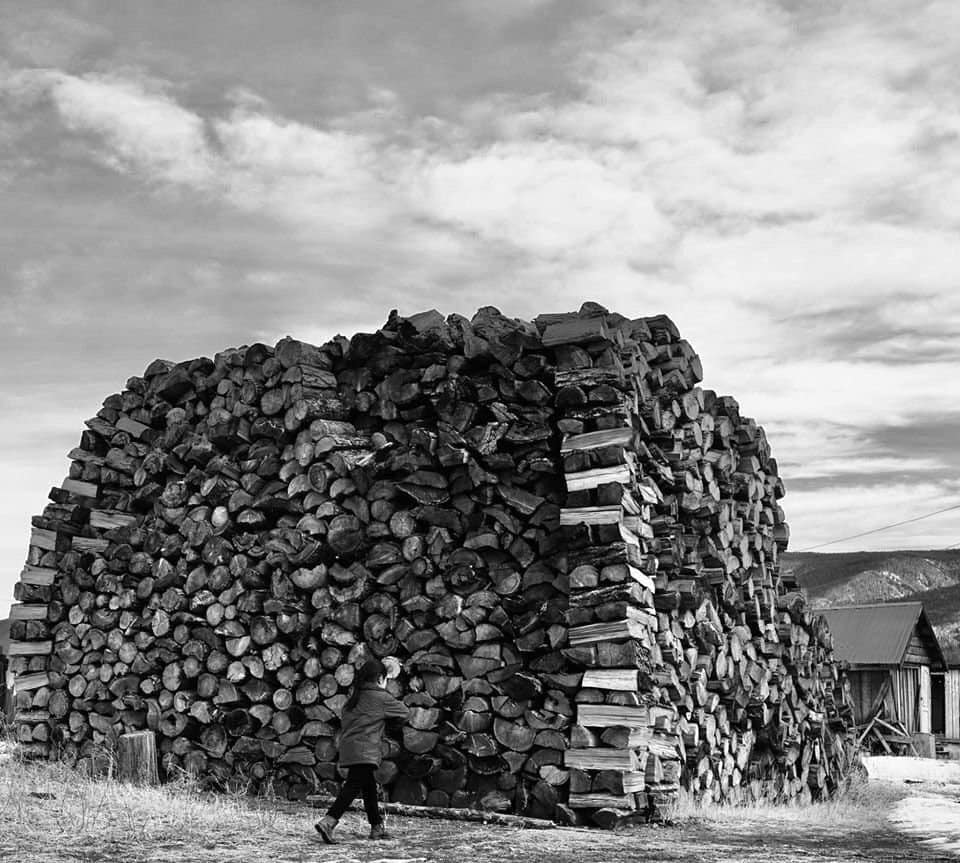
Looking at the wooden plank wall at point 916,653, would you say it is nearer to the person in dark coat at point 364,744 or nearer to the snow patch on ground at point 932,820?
the snow patch on ground at point 932,820

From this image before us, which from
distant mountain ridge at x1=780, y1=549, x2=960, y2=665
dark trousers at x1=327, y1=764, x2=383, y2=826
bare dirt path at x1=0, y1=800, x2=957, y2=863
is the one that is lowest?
bare dirt path at x1=0, y1=800, x2=957, y2=863

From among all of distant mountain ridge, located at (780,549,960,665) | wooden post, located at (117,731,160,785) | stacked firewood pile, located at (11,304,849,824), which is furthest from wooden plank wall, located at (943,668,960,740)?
distant mountain ridge, located at (780,549,960,665)

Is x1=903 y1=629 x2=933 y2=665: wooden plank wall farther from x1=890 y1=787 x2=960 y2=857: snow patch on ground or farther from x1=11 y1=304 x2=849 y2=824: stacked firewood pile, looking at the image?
x1=11 y1=304 x2=849 y2=824: stacked firewood pile

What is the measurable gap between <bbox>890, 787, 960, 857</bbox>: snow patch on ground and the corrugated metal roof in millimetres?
14328

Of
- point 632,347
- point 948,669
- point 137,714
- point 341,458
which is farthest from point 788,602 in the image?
point 948,669

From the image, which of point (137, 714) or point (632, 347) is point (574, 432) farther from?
point (137, 714)

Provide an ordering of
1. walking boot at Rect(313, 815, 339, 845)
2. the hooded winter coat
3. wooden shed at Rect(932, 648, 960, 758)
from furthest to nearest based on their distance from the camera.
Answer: wooden shed at Rect(932, 648, 960, 758) → the hooded winter coat → walking boot at Rect(313, 815, 339, 845)

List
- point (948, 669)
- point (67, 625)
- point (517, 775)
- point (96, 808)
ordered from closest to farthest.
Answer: point (96, 808), point (517, 775), point (67, 625), point (948, 669)

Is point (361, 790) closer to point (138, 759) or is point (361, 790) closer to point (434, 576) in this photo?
point (434, 576)

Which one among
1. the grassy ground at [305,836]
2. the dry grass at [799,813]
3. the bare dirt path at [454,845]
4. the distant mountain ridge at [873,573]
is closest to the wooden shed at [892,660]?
the dry grass at [799,813]

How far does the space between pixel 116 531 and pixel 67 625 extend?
117cm

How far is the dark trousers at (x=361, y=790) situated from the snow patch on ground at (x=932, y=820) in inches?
174

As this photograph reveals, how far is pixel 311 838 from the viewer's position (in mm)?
8039

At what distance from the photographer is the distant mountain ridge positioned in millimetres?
100188
